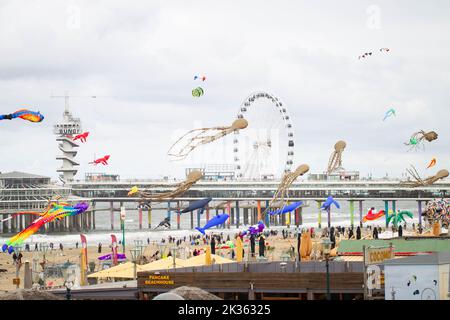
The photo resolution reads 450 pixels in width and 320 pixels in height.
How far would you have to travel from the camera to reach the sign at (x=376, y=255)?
24034 mm

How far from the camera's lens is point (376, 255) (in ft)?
81.9

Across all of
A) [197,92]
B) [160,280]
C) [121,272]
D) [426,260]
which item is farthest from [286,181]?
[426,260]

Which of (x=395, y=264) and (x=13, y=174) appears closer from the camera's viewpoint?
(x=395, y=264)

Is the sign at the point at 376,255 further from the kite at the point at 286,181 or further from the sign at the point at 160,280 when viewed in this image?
the kite at the point at 286,181

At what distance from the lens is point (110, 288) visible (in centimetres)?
2870

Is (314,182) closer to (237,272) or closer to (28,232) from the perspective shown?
(28,232)

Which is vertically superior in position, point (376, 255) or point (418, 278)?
point (376, 255)

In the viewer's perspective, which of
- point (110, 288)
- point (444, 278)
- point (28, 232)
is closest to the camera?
point (444, 278)

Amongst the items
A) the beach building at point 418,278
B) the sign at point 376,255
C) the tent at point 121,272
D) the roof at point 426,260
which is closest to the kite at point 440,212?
the tent at point 121,272

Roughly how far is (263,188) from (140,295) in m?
99.8

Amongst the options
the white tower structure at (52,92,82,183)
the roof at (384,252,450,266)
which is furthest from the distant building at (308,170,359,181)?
the roof at (384,252,450,266)

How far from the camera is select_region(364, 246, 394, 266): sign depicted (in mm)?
24034

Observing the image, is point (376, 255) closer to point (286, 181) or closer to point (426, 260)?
point (426, 260)
